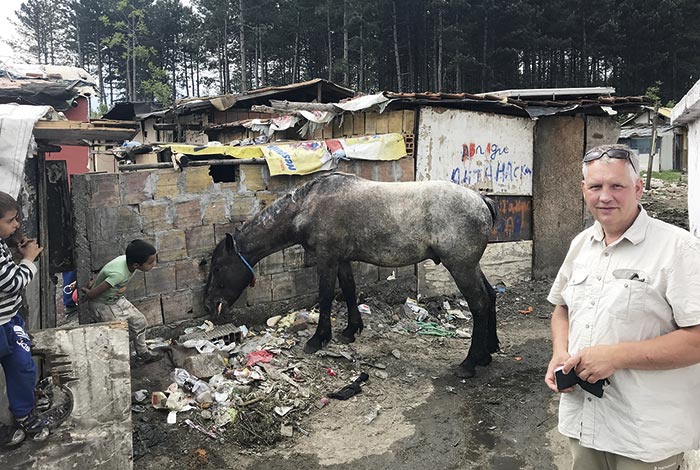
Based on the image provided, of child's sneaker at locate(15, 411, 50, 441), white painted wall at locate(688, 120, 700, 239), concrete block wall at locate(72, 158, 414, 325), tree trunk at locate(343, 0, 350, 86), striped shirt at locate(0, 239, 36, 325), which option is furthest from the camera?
tree trunk at locate(343, 0, 350, 86)

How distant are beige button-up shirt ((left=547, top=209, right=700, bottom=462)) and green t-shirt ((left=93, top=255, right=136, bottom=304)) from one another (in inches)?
162

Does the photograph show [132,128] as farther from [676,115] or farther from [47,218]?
[676,115]

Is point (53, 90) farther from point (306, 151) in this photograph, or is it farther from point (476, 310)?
point (476, 310)

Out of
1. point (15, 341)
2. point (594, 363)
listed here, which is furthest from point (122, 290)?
point (594, 363)

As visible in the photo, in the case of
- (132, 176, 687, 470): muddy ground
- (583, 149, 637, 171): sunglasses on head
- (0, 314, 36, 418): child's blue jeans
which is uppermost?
(583, 149, 637, 171): sunglasses on head

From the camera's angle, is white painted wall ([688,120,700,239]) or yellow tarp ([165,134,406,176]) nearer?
white painted wall ([688,120,700,239])

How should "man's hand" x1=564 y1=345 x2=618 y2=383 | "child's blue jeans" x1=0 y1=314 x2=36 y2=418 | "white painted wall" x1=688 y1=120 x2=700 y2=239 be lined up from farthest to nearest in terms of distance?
"white painted wall" x1=688 y1=120 x2=700 y2=239 < "child's blue jeans" x1=0 y1=314 x2=36 y2=418 < "man's hand" x1=564 y1=345 x2=618 y2=383

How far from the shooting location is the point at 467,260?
18.6ft

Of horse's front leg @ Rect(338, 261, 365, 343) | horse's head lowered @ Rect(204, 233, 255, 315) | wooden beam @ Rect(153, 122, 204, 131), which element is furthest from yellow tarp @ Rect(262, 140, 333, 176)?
wooden beam @ Rect(153, 122, 204, 131)

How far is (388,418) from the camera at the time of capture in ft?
15.5

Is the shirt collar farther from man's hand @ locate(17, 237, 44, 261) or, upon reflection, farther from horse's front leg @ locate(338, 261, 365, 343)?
horse's front leg @ locate(338, 261, 365, 343)

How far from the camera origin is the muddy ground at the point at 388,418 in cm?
406

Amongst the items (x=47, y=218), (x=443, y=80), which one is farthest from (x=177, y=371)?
(x=443, y=80)

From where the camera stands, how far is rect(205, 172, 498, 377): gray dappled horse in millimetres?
5688
